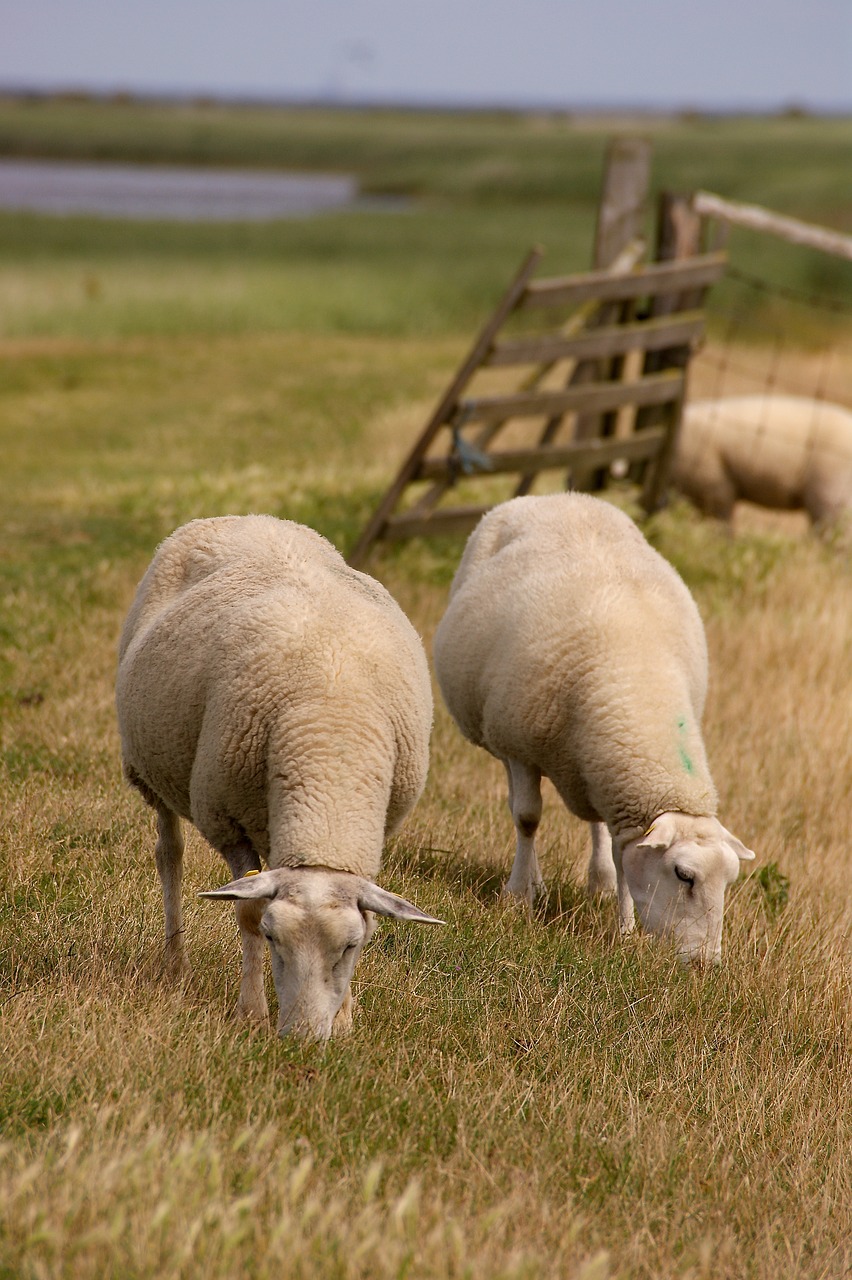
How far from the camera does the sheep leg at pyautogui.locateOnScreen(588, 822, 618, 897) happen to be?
5.05 meters

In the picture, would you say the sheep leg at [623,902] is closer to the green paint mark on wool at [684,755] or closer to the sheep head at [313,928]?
the green paint mark on wool at [684,755]

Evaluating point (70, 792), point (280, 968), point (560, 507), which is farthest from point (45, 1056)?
point (560, 507)

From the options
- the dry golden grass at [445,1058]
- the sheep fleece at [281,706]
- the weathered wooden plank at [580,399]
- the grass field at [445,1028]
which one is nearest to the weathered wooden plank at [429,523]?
the grass field at [445,1028]

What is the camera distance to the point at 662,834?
4.16m

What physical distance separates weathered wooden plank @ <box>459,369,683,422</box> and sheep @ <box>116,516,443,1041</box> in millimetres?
4173

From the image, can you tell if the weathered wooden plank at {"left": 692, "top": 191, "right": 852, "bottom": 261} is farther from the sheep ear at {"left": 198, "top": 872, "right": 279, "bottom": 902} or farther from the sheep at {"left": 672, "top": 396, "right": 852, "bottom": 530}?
the sheep ear at {"left": 198, "top": 872, "right": 279, "bottom": 902}

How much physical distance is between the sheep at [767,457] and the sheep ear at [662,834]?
6772mm

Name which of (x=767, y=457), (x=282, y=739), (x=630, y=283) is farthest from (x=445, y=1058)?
(x=767, y=457)

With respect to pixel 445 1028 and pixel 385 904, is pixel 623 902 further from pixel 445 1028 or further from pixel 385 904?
pixel 385 904

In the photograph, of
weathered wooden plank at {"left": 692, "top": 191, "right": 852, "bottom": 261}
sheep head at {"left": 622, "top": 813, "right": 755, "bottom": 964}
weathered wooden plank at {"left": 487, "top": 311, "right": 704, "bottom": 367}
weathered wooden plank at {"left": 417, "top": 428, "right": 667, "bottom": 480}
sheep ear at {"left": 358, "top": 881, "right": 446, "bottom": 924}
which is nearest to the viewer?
sheep ear at {"left": 358, "top": 881, "right": 446, "bottom": 924}

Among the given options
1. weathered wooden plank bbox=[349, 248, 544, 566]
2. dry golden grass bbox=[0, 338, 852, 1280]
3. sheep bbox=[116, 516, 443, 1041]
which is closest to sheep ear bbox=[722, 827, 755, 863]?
dry golden grass bbox=[0, 338, 852, 1280]

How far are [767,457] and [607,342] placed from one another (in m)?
2.52

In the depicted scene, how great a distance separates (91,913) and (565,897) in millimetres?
1796

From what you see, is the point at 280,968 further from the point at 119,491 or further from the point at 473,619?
the point at 119,491
